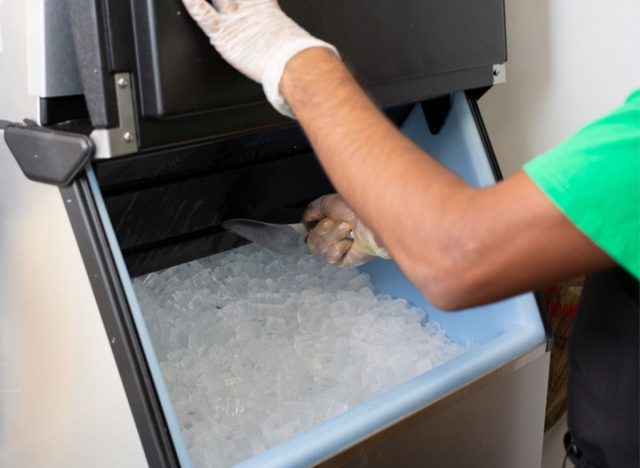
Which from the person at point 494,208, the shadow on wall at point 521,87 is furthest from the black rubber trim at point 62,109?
the shadow on wall at point 521,87

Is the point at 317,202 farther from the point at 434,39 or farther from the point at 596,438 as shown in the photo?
the point at 596,438

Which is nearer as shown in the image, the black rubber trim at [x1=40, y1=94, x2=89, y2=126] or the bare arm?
the bare arm

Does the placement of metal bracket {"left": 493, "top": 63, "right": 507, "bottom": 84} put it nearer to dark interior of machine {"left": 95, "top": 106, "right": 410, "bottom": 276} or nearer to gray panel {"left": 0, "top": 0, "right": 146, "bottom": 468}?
dark interior of machine {"left": 95, "top": 106, "right": 410, "bottom": 276}

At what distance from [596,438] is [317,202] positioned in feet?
2.60

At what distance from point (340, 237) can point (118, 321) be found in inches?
24.4

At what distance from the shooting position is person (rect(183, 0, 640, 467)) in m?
0.85

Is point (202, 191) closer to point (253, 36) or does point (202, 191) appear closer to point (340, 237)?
point (340, 237)

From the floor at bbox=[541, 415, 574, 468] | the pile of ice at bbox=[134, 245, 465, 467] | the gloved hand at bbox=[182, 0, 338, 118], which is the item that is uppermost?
the gloved hand at bbox=[182, 0, 338, 118]

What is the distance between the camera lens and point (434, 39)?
1416 millimetres

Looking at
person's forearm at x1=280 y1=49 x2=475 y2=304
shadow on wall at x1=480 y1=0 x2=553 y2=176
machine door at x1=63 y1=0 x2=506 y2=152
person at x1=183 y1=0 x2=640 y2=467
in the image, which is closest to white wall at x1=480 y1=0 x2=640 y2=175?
shadow on wall at x1=480 y1=0 x2=553 y2=176

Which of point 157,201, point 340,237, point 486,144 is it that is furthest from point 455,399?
point 157,201

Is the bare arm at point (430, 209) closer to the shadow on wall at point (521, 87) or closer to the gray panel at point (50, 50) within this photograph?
the gray panel at point (50, 50)

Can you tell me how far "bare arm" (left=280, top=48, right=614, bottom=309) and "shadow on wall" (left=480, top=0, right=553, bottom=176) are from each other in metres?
1.04

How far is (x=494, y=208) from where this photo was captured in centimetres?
89
